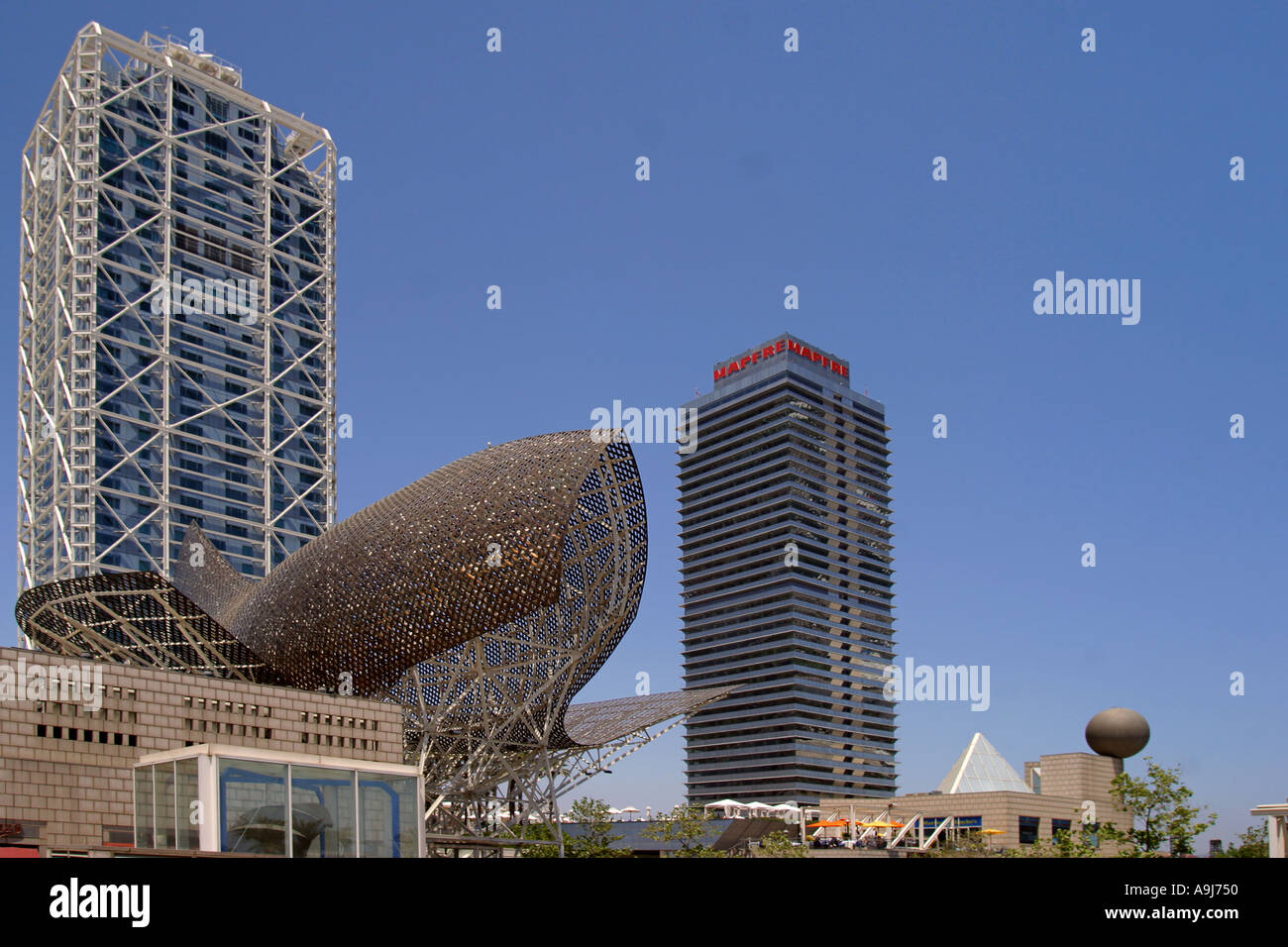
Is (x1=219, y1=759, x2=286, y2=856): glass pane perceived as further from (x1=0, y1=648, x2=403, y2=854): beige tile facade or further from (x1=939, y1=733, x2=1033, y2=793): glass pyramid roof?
(x1=939, y1=733, x2=1033, y2=793): glass pyramid roof

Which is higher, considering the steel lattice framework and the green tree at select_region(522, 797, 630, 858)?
the steel lattice framework

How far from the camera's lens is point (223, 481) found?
451 feet

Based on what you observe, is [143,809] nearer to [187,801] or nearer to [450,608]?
[187,801]

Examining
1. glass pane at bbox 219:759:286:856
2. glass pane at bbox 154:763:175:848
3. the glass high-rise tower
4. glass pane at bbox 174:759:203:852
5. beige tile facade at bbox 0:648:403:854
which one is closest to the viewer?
glass pane at bbox 219:759:286:856

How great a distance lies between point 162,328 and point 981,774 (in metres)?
95.4

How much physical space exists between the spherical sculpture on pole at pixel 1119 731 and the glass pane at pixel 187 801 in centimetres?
5538

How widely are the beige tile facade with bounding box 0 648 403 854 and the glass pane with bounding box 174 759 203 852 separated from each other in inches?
170

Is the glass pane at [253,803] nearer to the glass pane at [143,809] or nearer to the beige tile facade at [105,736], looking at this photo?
the glass pane at [143,809]

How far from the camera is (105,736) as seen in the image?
4203cm

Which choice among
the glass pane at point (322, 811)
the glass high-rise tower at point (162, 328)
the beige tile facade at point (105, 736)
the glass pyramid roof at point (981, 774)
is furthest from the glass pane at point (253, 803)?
the glass high-rise tower at point (162, 328)

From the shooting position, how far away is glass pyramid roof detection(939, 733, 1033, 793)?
10775 cm

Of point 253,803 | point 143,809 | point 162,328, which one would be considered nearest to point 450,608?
Answer: point 143,809

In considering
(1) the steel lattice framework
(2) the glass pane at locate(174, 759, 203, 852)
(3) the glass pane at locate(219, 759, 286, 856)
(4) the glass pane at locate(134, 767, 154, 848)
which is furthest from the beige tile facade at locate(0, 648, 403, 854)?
(1) the steel lattice framework
